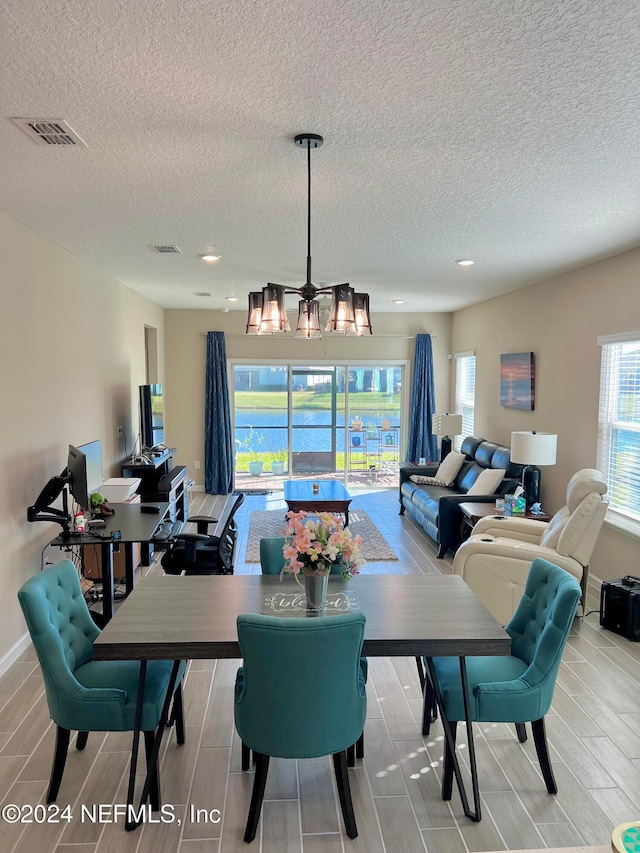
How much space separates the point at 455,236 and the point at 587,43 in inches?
94.6

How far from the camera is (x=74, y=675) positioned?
2457mm

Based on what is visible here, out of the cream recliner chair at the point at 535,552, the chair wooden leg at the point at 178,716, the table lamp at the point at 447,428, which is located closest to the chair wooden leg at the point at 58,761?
the chair wooden leg at the point at 178,716

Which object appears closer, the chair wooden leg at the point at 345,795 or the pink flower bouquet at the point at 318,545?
the chair wooden leg at the point at 345,795

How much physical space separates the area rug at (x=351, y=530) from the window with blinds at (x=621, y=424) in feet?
6.93

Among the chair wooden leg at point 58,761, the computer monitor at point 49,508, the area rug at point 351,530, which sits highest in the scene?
the computer monitor at point 49,508

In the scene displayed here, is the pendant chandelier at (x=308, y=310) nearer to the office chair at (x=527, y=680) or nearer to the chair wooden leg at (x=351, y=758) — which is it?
the office chair at (x=527, y=680)

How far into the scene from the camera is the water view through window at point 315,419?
8992 millimetres

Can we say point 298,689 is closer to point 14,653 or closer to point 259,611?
point 259,611

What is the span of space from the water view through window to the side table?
3638 millimetres

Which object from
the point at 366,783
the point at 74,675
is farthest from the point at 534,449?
the point at 74,675

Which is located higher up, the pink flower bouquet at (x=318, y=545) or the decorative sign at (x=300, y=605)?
the pink flower bouquet at (x=318, y=545)

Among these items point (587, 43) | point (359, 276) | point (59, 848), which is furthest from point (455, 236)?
point (59, 848)

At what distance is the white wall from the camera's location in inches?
139

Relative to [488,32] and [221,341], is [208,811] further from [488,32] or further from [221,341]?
[221,341]
